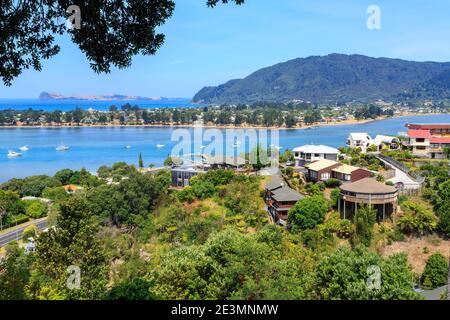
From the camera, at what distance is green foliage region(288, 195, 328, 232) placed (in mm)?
10297

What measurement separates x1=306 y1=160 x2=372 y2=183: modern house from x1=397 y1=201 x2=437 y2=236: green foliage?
7.76 feet

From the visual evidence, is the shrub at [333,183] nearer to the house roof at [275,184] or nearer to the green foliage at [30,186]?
the house roof at [275,184]

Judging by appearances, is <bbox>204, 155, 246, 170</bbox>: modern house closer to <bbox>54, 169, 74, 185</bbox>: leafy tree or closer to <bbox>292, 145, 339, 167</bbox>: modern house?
<bbox>292, 145, 339, 167</bbox>: modern house

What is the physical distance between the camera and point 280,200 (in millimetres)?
11195

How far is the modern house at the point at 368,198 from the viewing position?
10203 mm

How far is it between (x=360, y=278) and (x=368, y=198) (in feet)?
18.5

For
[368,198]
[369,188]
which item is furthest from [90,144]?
[368,198]

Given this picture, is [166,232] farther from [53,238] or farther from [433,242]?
[433,242]

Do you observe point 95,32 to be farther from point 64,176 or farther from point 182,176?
point 64,176

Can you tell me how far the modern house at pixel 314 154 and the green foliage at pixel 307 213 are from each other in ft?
16.8

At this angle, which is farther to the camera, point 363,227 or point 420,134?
point 420,134

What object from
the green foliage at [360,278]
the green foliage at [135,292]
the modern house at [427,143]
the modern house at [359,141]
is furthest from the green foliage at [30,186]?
the green foliage at [360,278]

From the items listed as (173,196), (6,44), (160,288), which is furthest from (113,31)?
(173,196)
